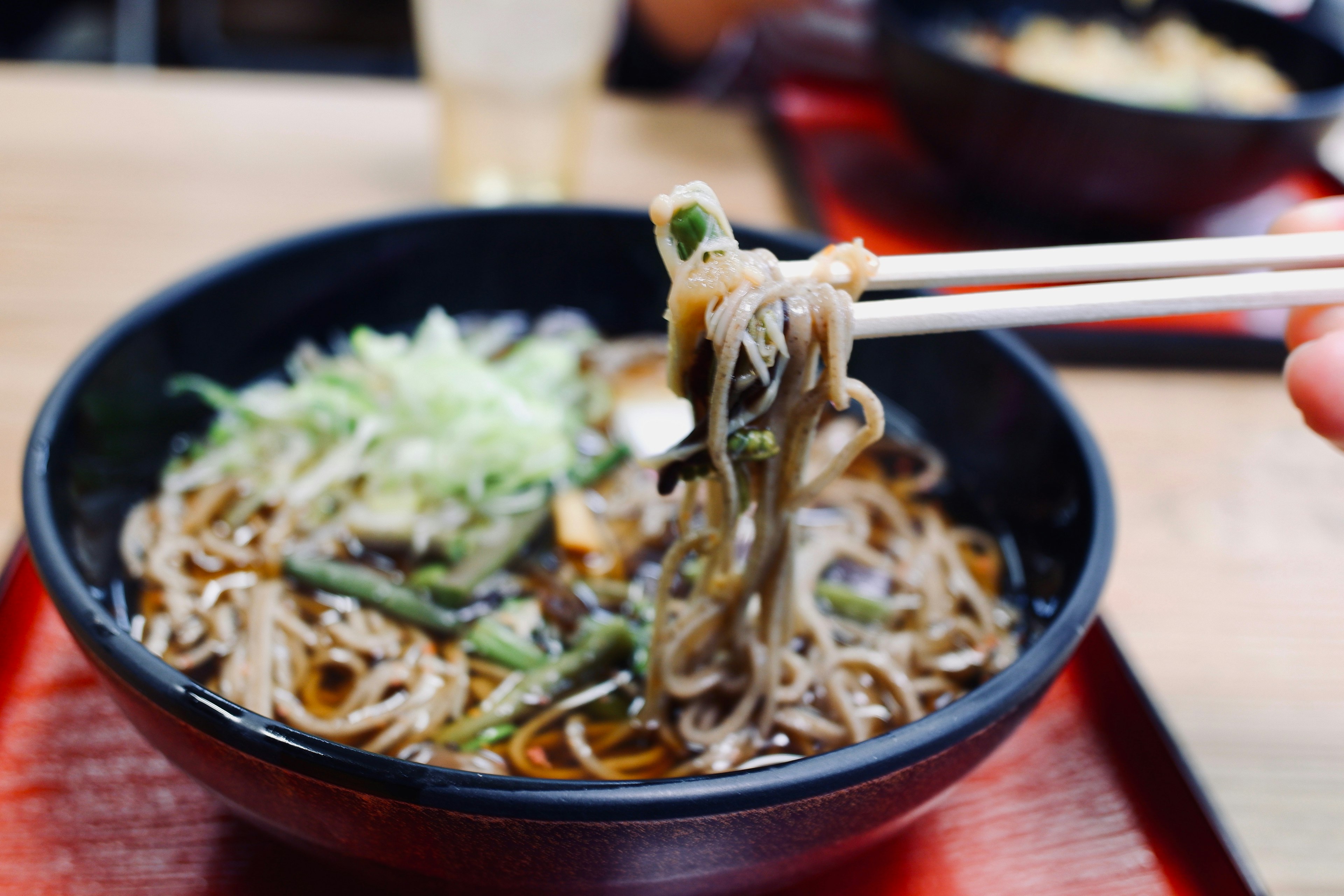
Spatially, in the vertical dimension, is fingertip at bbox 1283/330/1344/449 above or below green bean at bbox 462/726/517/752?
above

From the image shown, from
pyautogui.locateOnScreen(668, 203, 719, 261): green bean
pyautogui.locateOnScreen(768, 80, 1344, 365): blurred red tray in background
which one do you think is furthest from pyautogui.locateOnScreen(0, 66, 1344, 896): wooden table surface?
pyautogui.locateOnScreen(668, 203, 719, 261): green bean

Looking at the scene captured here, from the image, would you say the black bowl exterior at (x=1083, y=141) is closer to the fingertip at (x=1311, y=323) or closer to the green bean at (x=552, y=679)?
the fingertip at (x=1311, y=323)

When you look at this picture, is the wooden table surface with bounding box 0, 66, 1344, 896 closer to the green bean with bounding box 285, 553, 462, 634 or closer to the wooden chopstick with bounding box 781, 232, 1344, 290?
the green bean with bounding box 285, 553, 462, 634

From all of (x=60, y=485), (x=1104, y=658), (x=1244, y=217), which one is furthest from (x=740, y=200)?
(x=60, y=485)

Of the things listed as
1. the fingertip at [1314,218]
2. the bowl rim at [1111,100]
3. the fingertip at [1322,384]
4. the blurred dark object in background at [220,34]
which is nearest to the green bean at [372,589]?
the fingertip at [1322,384]

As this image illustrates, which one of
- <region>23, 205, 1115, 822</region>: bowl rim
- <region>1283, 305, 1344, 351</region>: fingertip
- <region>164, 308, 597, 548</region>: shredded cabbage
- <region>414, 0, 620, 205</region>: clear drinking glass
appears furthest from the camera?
<region>414, 0, 620, 205</region>: clear drinking glass
